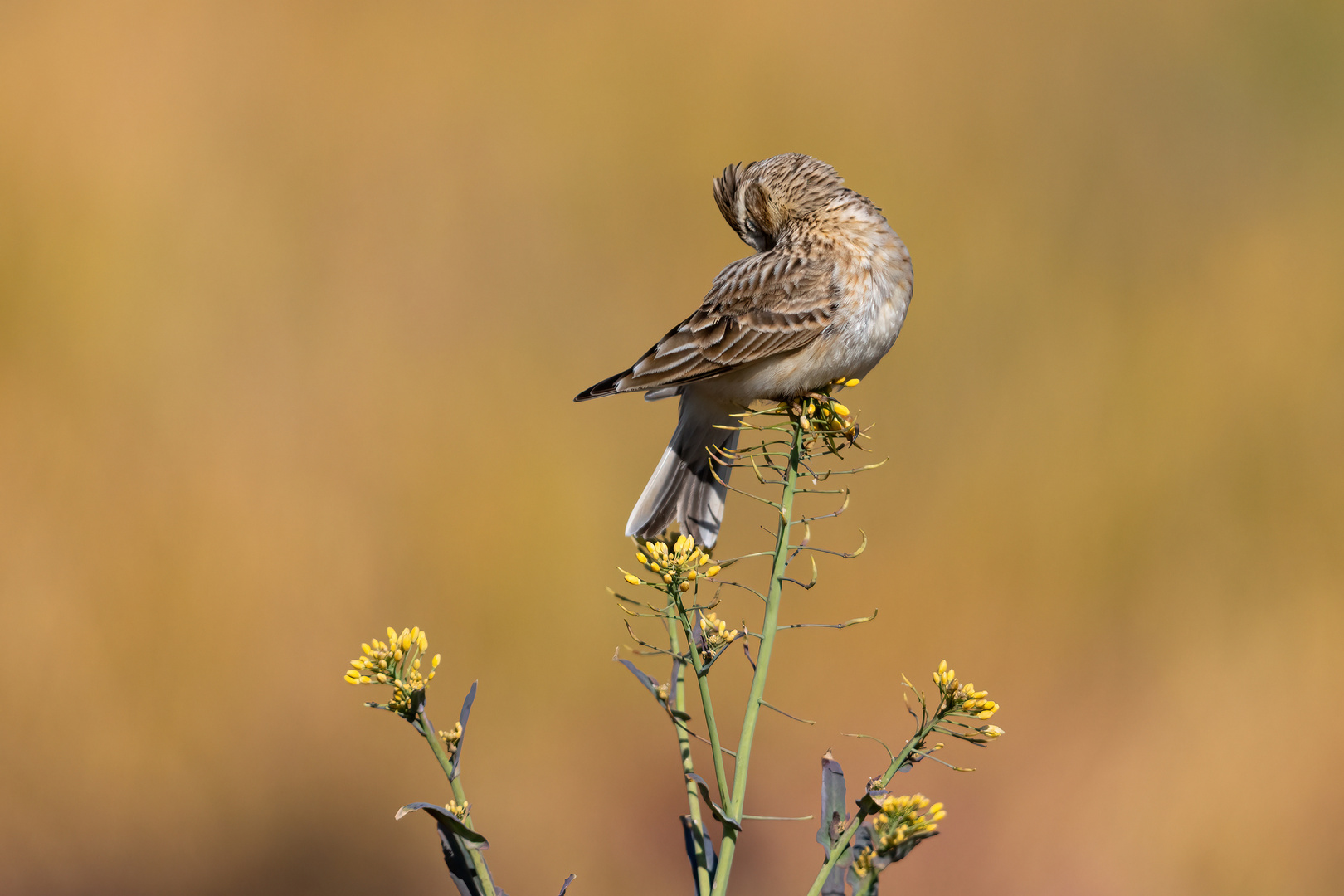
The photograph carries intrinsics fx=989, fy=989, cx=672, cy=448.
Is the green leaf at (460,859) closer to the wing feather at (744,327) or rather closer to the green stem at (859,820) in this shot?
the green stem at (859,820)

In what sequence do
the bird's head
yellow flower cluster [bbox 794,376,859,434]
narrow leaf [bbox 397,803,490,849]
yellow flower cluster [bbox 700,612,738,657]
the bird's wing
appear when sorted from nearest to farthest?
narrow leaf [bbox 397,803,490,849] → yellow flower cluster [bbox 700,612,738,657] → yellow flower cluster [bbox 794,376,859,434] → the bird's wing → the bird's head

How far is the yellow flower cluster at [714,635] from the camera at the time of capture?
117 centimetres

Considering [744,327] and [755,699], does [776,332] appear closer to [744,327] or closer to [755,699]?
[744,327]

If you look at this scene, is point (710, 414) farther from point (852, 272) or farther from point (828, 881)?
point (828, 881)

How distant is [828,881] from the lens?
1142mm

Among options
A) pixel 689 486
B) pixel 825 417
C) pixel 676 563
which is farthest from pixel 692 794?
pixel 689 486

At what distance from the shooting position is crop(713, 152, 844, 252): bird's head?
7.02 feet

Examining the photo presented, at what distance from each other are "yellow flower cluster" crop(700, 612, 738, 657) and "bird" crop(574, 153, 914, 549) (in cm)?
45

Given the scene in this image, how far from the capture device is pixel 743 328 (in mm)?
1781

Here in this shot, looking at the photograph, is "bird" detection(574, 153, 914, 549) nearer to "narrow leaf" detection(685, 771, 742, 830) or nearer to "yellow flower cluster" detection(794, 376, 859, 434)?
"yellow flower cluster" detection(794, 376, 859, 434)

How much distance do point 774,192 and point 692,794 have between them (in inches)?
55.6

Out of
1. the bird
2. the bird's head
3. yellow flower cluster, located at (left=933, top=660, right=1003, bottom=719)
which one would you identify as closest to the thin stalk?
yellow flower cluster, located at (left=933, top=660, right=1003, bottom=719)

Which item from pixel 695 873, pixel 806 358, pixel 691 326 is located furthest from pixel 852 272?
pixel 695 873

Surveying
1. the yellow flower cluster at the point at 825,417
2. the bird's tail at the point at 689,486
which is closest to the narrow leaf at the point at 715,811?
the yellow flower cluster at the point at 825,417
